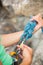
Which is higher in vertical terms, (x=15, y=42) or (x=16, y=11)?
(x=16, y=11)

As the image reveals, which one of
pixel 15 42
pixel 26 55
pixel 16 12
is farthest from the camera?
pixel 16 12

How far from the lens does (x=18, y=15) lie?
7.09ft

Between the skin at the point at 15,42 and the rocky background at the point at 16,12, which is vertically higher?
the rocky background at the point at 16,12

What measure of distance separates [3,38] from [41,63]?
0.59 meters

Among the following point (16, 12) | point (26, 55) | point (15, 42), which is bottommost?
point (26, 55)

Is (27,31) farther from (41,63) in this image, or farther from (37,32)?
(41,63)

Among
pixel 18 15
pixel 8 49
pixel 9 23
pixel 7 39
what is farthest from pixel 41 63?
pixel 18 15

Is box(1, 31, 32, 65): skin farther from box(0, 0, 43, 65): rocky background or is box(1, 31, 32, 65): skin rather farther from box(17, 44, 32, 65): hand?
box(0, 0, 43, 65): rocky background

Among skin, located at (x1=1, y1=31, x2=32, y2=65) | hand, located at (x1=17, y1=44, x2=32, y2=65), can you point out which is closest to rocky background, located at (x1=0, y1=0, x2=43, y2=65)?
skin, located at (x1=1, y1=31, x2=32, y2=65)

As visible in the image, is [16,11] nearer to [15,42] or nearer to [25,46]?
[15,42]

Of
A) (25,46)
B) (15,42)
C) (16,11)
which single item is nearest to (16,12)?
(16,11)

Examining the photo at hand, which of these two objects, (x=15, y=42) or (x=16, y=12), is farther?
(x=16, y=12)

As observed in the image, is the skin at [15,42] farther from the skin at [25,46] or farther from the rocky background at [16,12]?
the rocky background at [16,12]

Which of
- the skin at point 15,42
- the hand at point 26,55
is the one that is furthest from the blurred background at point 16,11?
the hand at point 26,55
